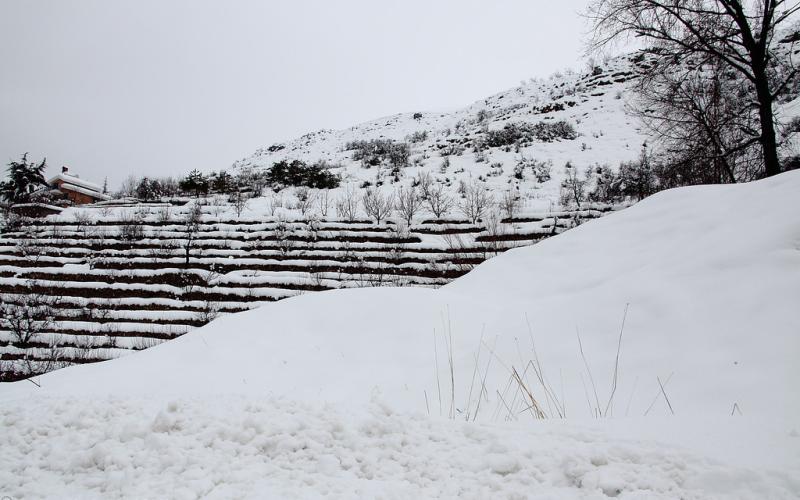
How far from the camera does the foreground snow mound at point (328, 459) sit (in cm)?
130

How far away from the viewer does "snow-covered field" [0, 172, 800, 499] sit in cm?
Answer: 140

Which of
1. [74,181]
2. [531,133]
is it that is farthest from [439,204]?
[74,181]

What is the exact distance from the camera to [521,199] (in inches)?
483

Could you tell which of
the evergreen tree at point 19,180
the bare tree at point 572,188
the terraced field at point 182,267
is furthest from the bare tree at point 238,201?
the evergreen tree at point 19,180

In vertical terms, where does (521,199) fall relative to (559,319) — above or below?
above

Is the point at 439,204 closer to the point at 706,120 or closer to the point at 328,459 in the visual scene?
the point at 706,120

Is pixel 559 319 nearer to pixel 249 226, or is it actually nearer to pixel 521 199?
pixel 521 199

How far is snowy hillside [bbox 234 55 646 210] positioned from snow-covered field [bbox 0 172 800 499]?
783 centimetres

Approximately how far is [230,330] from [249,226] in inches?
342

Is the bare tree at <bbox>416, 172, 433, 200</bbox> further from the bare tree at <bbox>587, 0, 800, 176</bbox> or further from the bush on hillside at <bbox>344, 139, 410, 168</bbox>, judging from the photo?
the bare tree at <bbox>587, 0, 800, 176</bbox>

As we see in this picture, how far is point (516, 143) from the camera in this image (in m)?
18.6

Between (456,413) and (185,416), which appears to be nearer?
(185,416)

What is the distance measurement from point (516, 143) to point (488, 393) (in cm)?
1839

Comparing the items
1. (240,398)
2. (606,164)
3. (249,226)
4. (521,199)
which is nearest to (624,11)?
(521,199)
